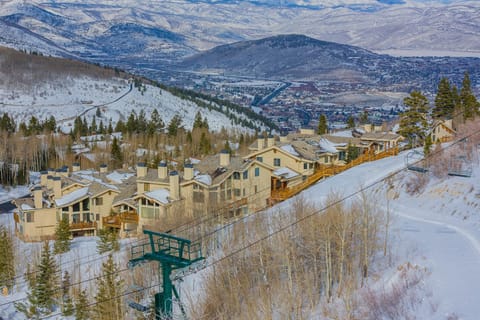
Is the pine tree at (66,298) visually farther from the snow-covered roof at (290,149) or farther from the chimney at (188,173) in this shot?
the snow-covered roof at (290,149)

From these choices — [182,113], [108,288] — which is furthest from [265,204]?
[182,113]

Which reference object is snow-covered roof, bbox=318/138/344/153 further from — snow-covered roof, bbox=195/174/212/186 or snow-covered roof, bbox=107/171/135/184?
snow-covered roof, bbox=107/171/135/184

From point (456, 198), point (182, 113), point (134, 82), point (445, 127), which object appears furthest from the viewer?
point (134, 82)

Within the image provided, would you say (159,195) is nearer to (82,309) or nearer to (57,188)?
(57,188)

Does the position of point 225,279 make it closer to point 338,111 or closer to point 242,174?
point 242,174

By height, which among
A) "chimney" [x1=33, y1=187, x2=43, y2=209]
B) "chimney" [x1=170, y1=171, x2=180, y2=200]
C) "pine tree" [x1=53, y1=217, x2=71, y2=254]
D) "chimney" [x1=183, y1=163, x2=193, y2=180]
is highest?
"chimney" [x1=183, y1=163, x2=193, y2=180]

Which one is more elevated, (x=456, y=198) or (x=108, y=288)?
(x=456, y=198)

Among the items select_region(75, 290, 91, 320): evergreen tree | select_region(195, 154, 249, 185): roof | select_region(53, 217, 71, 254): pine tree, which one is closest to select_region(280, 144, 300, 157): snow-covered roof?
select_region(195, 154, 249, 185): roof
